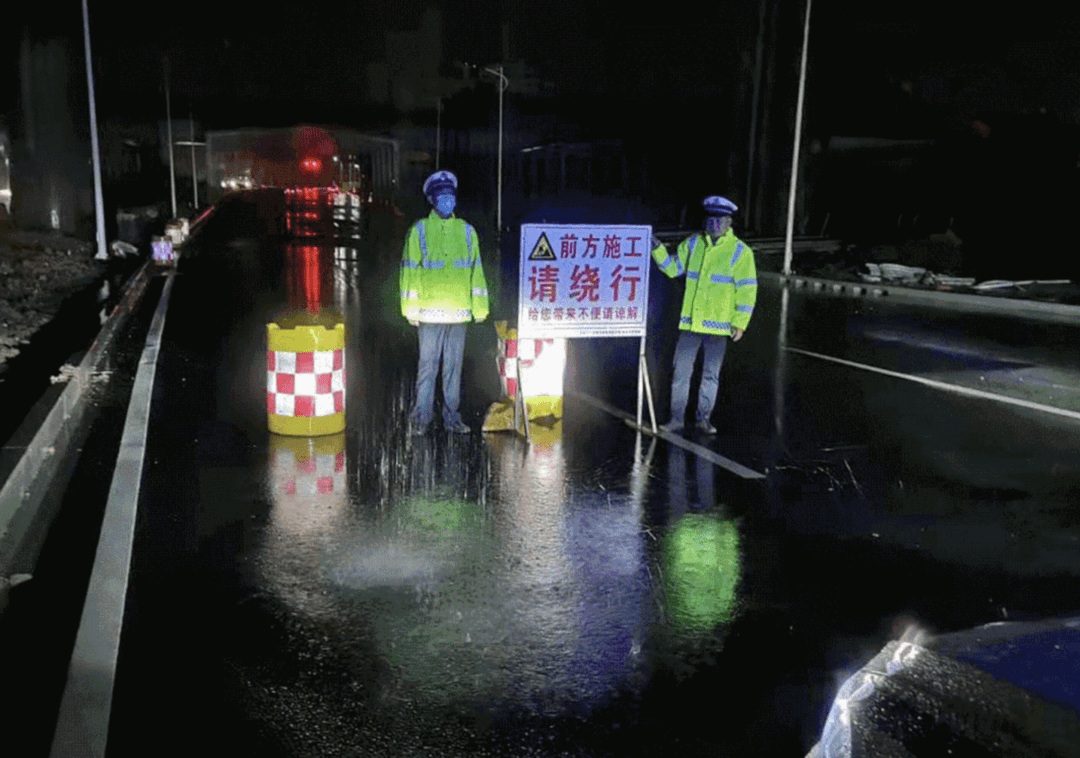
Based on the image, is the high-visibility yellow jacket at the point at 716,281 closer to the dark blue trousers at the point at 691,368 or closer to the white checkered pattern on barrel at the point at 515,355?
the dark blue trousers at the point at 691,368

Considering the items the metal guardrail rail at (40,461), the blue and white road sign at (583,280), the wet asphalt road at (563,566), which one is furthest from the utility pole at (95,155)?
the blue and white road sign at (583,280)

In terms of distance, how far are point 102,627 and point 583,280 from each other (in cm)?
512

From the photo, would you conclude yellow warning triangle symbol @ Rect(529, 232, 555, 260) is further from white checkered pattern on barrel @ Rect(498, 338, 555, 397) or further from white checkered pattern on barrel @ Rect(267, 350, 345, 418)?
white checkered pattern on barrel @ Rect(267, 350, 345, 418)

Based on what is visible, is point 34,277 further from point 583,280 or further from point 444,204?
point 583,280

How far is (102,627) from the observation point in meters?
4.69

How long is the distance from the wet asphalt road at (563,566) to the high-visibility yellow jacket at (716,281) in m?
1.07

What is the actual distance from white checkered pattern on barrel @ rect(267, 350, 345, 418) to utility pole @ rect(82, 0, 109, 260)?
24109 mm

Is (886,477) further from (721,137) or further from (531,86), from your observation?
(531,86)

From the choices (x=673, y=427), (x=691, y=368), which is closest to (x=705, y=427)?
(x=673, y=427)

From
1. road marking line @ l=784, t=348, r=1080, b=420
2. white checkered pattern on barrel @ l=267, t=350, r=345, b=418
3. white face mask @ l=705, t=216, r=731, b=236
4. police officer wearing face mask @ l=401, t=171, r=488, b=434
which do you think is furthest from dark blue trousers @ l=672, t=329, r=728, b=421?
road marking line @ l=784, t=348, r=1080, b=420

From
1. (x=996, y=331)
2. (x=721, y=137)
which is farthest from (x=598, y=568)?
(x=721, y=137)

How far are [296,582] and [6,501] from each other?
2337 millimetres

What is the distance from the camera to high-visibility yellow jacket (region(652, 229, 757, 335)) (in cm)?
872

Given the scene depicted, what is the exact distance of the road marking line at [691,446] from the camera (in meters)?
7.82
